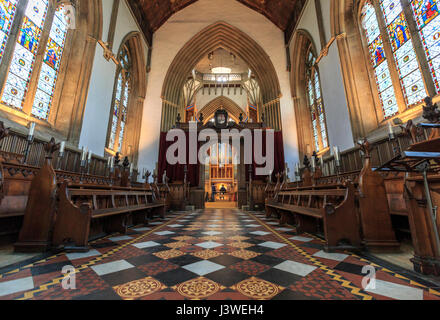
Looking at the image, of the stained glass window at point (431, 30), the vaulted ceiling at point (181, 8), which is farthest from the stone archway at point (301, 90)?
the stained glass window at point (431, 30)

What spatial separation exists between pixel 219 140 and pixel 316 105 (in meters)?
4.44

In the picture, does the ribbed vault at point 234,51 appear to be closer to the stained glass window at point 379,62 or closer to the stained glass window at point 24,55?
the stained glass window at point 379,62

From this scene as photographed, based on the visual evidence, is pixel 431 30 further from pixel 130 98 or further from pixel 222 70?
pixel 222 70

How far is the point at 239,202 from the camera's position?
7895 millimetres

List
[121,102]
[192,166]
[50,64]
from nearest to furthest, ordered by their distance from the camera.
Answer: [50,64] < [121,102] < [192,166]

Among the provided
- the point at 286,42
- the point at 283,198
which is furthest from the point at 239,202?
the point at 286,42

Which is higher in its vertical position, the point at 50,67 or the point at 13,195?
the point at 50,67

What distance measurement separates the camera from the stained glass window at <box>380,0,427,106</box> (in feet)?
12.6

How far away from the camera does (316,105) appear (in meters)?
7.78

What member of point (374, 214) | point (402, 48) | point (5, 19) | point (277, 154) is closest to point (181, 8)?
point (5, 19)

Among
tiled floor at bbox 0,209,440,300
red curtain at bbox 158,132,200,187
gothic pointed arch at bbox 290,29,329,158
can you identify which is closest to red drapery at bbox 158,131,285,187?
red curtain at bbox 158,132,200,187

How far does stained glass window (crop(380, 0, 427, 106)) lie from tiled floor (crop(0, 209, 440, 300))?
427 cm

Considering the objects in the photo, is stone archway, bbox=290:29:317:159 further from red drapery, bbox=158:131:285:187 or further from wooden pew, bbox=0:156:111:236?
wooden pew, bbox=0:156:111:236

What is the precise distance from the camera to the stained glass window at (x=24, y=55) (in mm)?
4020
